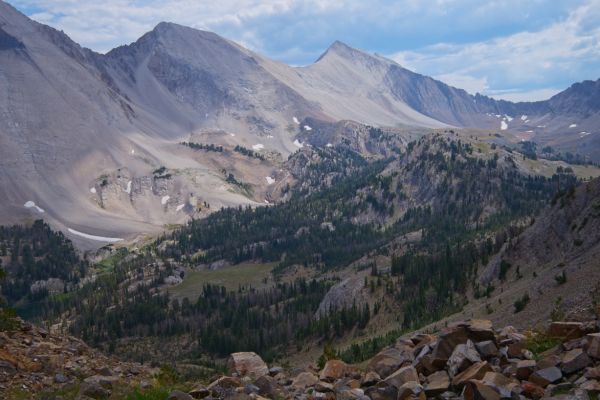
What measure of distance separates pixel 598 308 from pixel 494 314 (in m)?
25.7

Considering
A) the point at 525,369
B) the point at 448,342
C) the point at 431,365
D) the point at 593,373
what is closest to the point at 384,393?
the point at 431,365

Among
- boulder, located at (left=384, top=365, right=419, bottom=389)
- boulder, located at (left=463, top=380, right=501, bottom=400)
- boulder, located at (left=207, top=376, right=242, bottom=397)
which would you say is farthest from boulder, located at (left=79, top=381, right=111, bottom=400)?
boulder, located at (left=463, top=380, right=501, bottom=400)

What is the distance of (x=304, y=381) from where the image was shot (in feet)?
84.1

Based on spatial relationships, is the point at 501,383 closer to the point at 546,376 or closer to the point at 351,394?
the point at 546,376

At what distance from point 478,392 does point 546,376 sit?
2.83 metres

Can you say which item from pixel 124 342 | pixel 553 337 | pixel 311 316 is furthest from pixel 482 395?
pixel 124 342

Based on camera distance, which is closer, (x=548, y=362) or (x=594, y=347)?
(x=594, y=347)

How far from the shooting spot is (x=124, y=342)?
164m

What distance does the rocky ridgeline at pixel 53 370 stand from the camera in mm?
25062

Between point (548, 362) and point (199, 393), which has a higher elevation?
point (548, 362)

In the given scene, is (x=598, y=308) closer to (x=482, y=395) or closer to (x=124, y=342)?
(x=482, y=395)

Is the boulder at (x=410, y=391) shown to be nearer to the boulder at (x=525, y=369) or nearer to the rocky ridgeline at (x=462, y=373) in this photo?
the rocky ridgeline at (x=462, y=373)

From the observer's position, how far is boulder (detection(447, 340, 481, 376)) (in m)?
22.0

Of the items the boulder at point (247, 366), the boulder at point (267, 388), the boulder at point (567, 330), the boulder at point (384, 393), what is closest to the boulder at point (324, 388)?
the boulder at point (267, 388)
